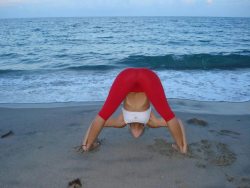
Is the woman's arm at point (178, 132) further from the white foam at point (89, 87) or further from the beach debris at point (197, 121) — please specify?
the white foam at point (89, 87)

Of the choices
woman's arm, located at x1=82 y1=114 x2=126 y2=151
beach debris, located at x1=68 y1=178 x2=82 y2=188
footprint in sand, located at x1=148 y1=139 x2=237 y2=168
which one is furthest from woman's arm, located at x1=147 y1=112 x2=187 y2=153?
beach debris, located at x1=68 y1=178 x2=82 y2=188

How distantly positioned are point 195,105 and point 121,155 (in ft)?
11.1

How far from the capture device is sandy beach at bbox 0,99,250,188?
342 cm

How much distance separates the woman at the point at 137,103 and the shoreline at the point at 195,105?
258cm

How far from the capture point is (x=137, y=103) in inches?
154

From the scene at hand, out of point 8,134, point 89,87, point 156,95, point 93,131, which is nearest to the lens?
point 156,95

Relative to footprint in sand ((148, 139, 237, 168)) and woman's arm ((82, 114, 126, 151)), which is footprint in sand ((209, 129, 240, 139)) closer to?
footprint in sand ((148, 139, 237, 168))

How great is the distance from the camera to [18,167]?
369 centimetres

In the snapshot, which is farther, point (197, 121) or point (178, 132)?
point (197, 121)

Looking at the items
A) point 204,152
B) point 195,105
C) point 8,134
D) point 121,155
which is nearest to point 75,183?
point 121,155

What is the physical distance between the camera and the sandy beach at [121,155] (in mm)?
3422

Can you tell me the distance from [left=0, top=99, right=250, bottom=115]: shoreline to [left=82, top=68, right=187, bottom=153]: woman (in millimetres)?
2576

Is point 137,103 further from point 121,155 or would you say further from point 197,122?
point 197,122

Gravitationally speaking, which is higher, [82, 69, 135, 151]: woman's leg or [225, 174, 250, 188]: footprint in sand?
[82, 69, 135, 151]: woman's leg
